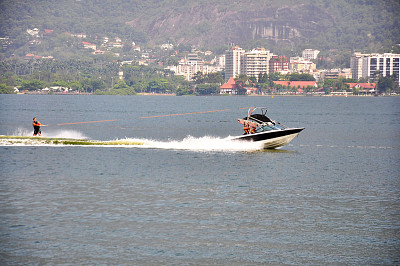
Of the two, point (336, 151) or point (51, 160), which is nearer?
point (51, 160)

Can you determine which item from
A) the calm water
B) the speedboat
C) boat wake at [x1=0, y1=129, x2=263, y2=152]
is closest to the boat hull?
the speedboat

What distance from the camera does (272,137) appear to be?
55156 mm

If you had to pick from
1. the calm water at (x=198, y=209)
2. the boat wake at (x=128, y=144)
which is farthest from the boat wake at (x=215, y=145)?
the calm water at (x=198, y=209)

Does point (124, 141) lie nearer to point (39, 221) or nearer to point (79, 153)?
point (79, 153)

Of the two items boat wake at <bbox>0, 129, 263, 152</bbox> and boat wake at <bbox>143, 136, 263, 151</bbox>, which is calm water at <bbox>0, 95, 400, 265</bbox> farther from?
boat wake at <bbox>0, 129, 263, 152</bbox>

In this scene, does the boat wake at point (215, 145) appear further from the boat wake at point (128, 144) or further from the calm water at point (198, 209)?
the calm water at point (198, 209)

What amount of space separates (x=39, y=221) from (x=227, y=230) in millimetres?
8534

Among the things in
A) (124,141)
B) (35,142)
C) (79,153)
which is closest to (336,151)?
(124,141)

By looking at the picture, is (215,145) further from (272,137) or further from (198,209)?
(198,209)

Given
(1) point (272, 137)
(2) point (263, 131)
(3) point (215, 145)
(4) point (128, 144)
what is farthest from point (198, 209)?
(4) point (128, 144)

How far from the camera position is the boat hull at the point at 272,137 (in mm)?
54375

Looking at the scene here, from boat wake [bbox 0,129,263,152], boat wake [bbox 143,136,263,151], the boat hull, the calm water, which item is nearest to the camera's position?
the calm water

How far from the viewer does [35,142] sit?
58.0 m

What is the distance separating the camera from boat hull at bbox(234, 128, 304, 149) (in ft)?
178
